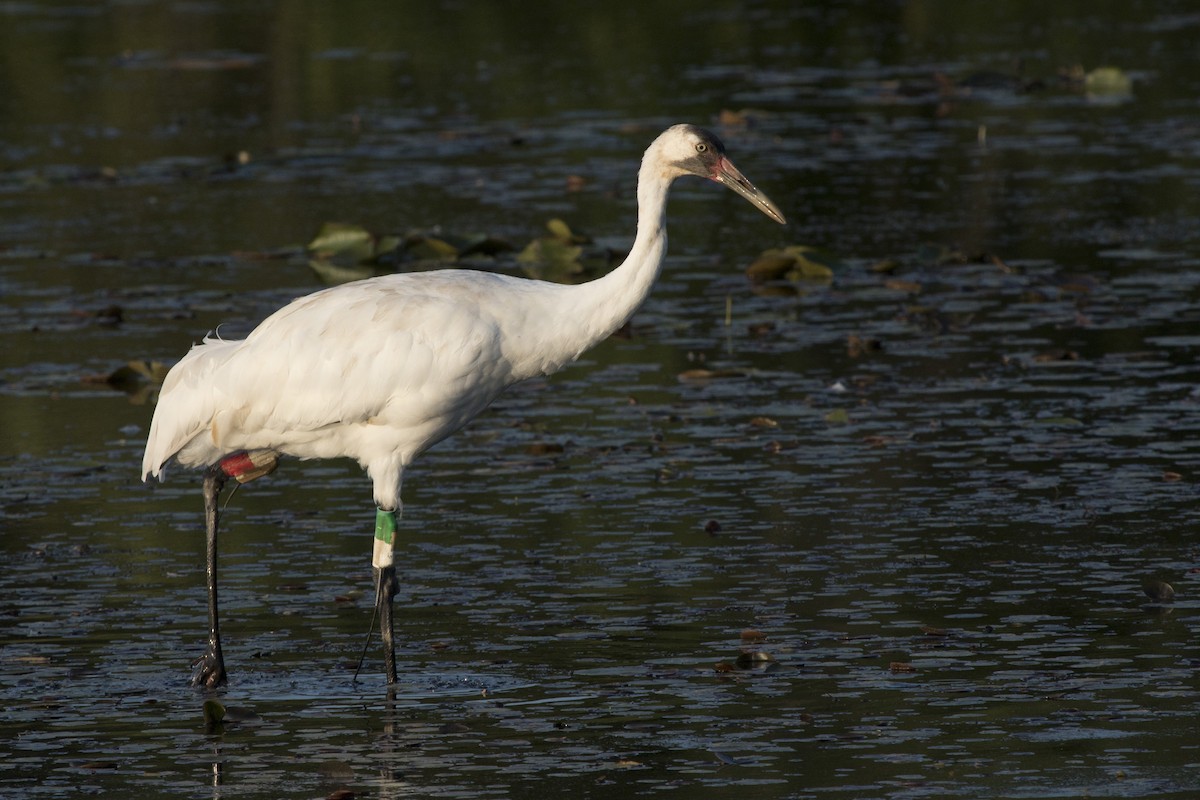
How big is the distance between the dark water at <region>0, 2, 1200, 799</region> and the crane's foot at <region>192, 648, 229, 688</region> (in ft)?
0.63

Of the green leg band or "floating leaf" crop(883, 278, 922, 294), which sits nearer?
the green leg band

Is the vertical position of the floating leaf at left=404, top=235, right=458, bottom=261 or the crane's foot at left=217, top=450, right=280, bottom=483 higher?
A: the floating leaf at left=404, top=235, right=458, bottom=261

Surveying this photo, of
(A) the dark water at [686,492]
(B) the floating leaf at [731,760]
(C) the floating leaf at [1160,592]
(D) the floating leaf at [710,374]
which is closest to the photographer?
(B) the floating leaf at [731,760]

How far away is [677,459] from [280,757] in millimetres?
4487

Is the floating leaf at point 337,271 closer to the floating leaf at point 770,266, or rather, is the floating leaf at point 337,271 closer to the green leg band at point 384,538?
the floating leaf at point 770,266

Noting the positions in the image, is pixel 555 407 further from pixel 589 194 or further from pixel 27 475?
pixel 589 194

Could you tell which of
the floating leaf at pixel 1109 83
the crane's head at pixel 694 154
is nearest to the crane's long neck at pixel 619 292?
the crane's head at pixel 694 154

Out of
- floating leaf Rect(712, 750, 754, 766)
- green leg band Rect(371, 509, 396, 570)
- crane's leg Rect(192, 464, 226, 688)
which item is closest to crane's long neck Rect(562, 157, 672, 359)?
green leg band Rect(371, 509, 396, 570)

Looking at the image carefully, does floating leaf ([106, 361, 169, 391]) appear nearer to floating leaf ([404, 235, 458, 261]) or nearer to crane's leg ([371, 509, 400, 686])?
floating leaf ([404, 235, 458, 261])

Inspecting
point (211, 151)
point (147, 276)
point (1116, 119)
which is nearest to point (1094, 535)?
point (147, 276)

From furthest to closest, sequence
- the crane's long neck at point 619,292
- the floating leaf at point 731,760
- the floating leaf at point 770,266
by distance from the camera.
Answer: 1. the floating leaf at point 770,266
2. the crane's long neck at point 619,292
3. the floating leaf at point 731,760

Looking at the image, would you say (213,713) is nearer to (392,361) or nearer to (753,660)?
(392,361)

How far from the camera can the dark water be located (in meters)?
8.12

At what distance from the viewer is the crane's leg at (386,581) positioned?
9.06 metres
